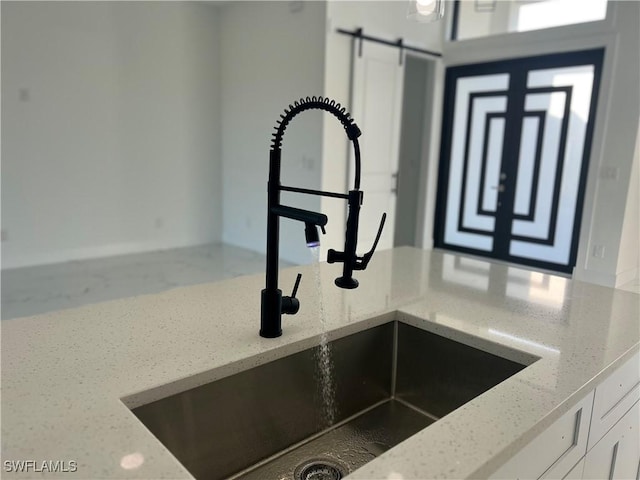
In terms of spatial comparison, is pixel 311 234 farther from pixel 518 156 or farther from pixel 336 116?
pixel 518 156

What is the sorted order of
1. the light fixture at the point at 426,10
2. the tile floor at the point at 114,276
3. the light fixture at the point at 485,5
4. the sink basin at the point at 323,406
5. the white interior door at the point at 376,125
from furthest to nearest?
1. the light fixture at the point at 485,5
2. the white interior door at the point at 376,125
3. the tile floor at the point at 114,276
4. the light fixture at the point at 426,10
5. the sink basin at the point at 323,406

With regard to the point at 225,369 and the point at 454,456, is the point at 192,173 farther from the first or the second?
the point at 454,456

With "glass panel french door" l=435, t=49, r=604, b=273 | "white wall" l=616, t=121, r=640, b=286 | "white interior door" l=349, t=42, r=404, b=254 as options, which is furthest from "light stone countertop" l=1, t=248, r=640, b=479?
"glass panel french door" l=435, t=49, r=604, b=273

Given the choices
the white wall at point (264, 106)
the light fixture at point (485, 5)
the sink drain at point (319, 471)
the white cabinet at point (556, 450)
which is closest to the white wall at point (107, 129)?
the white wall at point (264, 106)

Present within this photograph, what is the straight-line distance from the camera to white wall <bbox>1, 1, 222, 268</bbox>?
4801 mm

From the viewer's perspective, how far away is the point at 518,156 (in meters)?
5.43

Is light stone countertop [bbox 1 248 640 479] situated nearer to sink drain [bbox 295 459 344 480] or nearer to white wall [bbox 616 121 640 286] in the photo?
sink drain [bbox 295 459 344 480]

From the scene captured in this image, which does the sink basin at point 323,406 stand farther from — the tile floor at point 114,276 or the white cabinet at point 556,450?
the tile floor at point 114,276

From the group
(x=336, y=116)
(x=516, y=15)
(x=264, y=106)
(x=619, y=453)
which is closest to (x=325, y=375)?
(x=336, y=116)

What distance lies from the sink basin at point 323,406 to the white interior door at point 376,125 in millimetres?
3626

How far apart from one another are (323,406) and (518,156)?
4961 mm

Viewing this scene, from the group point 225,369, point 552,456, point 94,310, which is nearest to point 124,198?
point 94,310

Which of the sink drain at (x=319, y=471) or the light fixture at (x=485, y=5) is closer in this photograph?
the sink drain at (x=319, y=471)

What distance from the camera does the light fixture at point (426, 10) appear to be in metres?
1.95
